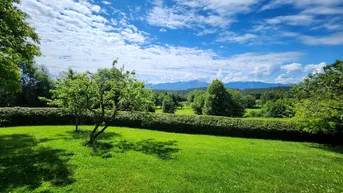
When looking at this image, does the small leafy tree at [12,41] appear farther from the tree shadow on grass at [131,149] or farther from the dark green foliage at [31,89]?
the dark green foliage at [31,89]

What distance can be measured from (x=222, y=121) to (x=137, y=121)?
11291 mm

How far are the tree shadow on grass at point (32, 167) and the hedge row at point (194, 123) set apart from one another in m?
9.70

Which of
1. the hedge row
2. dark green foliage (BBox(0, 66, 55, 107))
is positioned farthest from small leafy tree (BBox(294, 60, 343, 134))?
dark green foliage (BBox(0, 66, 55, 107))

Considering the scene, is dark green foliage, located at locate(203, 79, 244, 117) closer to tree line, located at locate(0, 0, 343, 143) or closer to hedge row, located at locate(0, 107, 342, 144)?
hedge row, located at locate(0, 107, 342, 144)

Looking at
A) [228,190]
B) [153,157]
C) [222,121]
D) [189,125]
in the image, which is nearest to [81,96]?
[153,157]

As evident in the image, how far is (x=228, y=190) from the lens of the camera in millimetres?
7488

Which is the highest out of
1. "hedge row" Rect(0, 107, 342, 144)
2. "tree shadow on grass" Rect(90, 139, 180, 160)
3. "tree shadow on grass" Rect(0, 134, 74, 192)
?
→ "hedge row" Rect(0, 107, 342, 144)

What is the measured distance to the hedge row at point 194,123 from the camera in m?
20.9

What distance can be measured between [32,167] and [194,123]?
1721 cm

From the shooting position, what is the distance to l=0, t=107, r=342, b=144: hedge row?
20.9 meters

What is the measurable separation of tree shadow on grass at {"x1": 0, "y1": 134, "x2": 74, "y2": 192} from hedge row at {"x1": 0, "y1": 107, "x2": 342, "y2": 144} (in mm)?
9702

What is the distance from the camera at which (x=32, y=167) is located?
8.61 metres

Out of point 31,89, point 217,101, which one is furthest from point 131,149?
point 31,89

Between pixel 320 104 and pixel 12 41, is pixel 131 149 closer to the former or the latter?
pixel 12 41
